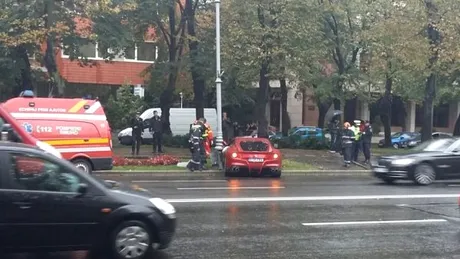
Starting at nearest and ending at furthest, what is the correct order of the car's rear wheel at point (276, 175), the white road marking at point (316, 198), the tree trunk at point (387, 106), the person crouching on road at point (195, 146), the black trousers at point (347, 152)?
the white road marking at point (316, 198)
the car's rear wheel at point (276, 175)
the person crouching on road at point (195, 146)
the black trousers at point (347, 152)
the tree trunk at point (387, 106)

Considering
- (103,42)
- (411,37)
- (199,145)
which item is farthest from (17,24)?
(411,37)

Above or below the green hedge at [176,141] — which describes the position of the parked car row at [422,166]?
above

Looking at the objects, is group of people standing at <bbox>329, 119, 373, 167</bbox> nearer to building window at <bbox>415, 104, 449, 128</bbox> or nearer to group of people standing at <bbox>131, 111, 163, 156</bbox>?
group of people standing at <bbox>131, 111, 163, 156</bbox>

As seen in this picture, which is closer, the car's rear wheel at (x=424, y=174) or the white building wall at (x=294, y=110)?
the car's rear wheel at (x=424, y=174)

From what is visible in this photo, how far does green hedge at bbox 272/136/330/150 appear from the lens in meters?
34.9

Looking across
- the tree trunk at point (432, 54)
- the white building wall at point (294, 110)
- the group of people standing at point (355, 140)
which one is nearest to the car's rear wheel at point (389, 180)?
the group of people standing at point (355, 140)

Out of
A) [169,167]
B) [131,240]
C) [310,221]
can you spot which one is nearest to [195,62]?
[169,167]

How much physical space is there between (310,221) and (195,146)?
11.2 metres

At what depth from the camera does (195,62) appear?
31828mm

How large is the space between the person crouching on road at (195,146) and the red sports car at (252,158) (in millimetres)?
1077

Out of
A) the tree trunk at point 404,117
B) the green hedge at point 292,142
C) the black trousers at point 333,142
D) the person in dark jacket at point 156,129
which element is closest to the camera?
the person in dark jacket at point 156,129

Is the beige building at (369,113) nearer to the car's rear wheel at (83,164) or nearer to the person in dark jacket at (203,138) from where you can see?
the person in dark jacket at (203,138)

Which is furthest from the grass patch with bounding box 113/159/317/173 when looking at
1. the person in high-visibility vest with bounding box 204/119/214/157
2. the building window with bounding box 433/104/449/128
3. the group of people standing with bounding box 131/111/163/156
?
the building window with bounding box 433/104/449/128

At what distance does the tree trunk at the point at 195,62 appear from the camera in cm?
3191
